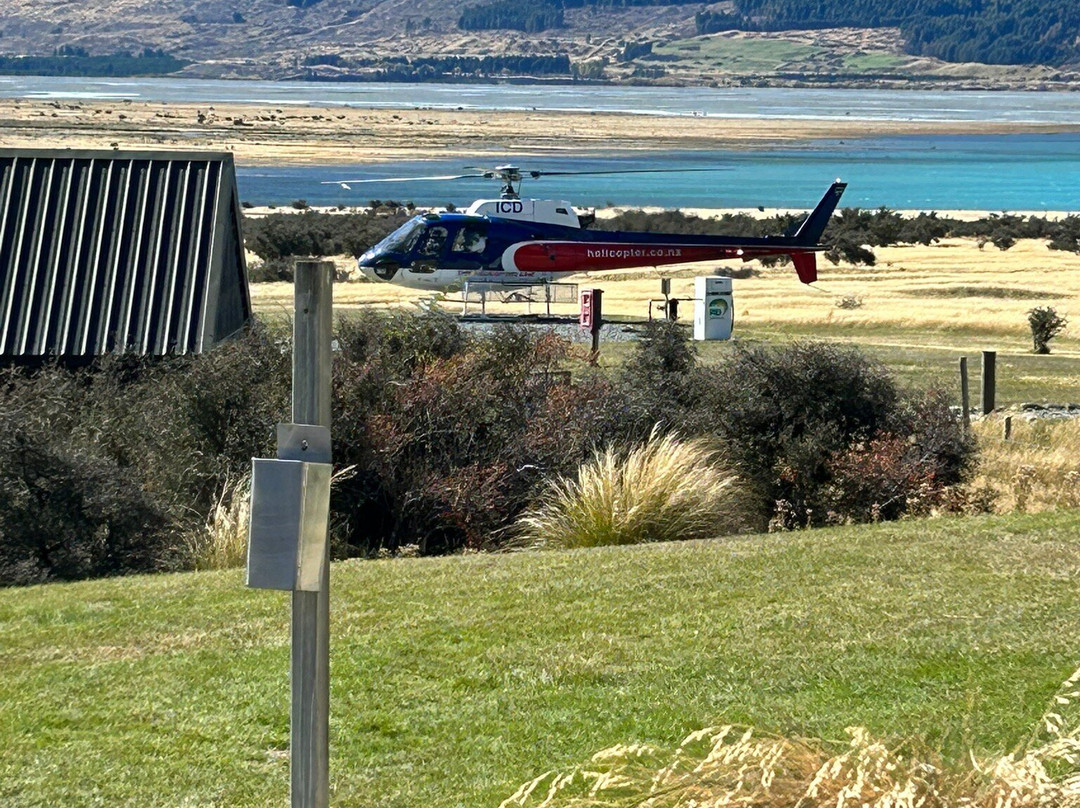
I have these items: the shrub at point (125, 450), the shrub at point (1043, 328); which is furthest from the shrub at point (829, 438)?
the shrub at point (1043, 328)

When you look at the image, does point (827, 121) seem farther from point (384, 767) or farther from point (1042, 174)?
point (384, 767)

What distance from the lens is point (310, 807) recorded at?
15.5 ft

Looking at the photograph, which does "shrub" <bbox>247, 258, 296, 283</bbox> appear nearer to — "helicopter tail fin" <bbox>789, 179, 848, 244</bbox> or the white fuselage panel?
the white fuselage panel

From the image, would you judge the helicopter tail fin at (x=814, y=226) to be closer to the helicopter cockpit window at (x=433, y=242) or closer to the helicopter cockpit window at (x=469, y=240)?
the helicopter cockpit window at (x=469, y=240)

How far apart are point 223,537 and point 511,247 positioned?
26541mm

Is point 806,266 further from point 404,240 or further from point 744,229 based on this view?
point 744,229

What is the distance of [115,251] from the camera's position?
17797mm

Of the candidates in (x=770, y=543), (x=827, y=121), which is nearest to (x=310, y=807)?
(x=770, y=543)

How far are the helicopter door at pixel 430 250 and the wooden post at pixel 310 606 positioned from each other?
107 feet

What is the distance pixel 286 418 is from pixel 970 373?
1530 centimetres

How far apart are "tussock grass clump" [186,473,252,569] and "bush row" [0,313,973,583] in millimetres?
167

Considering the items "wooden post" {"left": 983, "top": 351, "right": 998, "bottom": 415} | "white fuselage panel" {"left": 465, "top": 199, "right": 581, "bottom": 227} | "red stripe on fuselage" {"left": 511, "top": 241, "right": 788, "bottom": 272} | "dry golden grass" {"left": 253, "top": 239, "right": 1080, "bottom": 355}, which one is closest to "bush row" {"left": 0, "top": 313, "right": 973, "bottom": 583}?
"wooden post" {"left": 983, "top": 351, "right": 998, "bottom": 415}

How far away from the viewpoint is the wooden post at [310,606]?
179 inches

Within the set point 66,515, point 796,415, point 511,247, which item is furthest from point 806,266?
point 66,515
